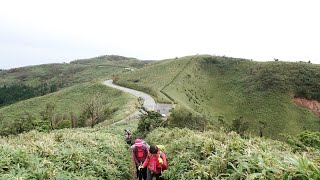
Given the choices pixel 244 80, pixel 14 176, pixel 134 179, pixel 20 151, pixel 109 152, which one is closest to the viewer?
pixel 14 176

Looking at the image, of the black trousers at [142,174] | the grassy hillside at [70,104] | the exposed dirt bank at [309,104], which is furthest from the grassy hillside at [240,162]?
the exposed dirt bank at [309,104]

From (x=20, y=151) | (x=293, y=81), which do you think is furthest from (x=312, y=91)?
(x=20, y=151)

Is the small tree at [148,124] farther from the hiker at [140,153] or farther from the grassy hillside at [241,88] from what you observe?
the grassy hillside at [241,88]

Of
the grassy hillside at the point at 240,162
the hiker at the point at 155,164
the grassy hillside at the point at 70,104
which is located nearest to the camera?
the grassy hillside at the point at 240,162

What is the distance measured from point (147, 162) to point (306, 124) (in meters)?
64.7

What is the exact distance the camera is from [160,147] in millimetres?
11078

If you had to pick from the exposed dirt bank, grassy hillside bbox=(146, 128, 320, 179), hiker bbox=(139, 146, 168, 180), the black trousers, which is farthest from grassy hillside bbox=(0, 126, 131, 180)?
the exposed dirt bank

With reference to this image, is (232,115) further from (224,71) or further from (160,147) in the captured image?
(160,147)

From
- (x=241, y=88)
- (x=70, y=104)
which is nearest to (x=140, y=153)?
(x=70, y=104)

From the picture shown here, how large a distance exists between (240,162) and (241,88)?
3172 inches

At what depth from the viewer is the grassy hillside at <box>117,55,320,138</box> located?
69.2 m

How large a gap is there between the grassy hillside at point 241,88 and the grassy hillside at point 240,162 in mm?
52690

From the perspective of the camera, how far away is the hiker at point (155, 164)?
10648 mm

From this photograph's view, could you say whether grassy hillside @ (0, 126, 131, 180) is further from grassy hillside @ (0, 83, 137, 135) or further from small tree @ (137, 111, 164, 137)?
grassy hillside @ (0, 83, 137, 135)
